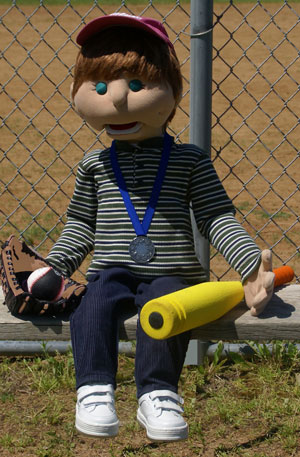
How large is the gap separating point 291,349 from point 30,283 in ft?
4.30

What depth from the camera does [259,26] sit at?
50.6 feet

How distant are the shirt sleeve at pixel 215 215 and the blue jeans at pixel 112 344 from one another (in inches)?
8.1

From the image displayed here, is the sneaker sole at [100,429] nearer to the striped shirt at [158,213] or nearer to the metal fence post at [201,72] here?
the striped shirt at [158,213]

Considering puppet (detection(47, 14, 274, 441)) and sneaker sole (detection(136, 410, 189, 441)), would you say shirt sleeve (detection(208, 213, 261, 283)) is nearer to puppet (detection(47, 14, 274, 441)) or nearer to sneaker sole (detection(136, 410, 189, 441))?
puppet (detection(47, 14, 274, 441))

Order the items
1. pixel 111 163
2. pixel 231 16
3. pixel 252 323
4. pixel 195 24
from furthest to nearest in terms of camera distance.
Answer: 1. pixel 231 16
2. pixel 195 24
3. pixel 111 163
4. pixel 252 323

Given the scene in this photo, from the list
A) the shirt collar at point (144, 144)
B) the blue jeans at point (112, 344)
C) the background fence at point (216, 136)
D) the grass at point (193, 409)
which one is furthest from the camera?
the background fence at point (216, 136)

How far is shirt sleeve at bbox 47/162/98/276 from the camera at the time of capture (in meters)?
2.72

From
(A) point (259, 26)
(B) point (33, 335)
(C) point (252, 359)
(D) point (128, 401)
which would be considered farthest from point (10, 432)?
(A) point (259, 26)

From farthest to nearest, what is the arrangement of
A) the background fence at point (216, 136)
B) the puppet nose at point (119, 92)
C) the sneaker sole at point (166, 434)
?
1. the background fence at point (216, 136)
2. the puppet nose at point (119, 92)
3. the sneaker sole at point (166, 434)

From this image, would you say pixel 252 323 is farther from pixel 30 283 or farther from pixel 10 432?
pixel 10 432

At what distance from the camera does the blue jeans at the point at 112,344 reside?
232 cm

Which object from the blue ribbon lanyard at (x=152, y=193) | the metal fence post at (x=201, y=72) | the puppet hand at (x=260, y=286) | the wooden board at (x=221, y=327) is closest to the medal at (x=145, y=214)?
the blue ribbon lanyard at (x=152, y=193)

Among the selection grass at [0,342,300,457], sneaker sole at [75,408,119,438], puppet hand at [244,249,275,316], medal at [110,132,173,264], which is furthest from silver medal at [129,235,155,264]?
grass at [0,342,300,457]

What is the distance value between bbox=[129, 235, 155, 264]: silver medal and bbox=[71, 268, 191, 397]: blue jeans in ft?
0.30
